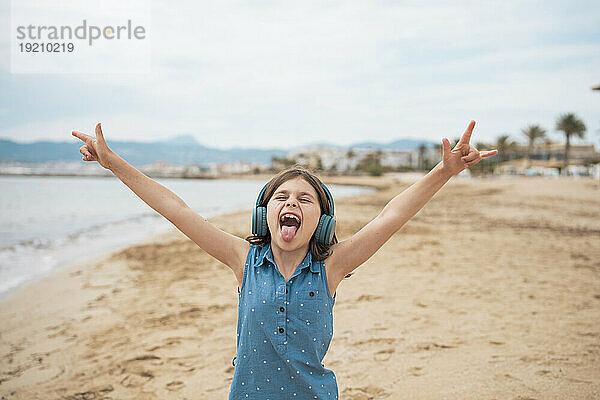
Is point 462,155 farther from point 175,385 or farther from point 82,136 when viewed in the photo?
point 175,385

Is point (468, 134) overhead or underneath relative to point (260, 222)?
overhead

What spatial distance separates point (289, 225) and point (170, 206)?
550 mm

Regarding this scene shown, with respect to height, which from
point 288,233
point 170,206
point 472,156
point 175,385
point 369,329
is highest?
point 472,156

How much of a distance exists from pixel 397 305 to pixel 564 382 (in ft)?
7.96

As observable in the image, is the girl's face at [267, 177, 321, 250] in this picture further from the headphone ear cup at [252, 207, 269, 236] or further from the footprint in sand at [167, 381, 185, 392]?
the footprint in sand at [167, 381, 185, 392]

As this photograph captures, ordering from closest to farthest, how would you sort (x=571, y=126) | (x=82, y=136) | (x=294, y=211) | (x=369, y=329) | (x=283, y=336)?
1. (x=283, y=336)
2. (x=294, y=211)
3. (x=82, y=136)
4. (x=369, y=329)
5. (x=571, y=126)

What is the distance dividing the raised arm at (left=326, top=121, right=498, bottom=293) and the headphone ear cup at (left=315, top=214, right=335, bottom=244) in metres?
0.09

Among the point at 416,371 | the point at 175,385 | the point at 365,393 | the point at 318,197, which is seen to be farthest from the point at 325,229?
the point at 175,385

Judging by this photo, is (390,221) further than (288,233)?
Yes

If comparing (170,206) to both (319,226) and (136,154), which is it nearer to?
(319,226)

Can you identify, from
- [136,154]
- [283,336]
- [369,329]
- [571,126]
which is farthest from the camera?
[136,154]

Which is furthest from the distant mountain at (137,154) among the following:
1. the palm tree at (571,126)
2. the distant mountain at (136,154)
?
the palm tree at (571,126)

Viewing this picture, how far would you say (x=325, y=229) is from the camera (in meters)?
1.99

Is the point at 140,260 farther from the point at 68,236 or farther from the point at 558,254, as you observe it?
the point at 558,254
